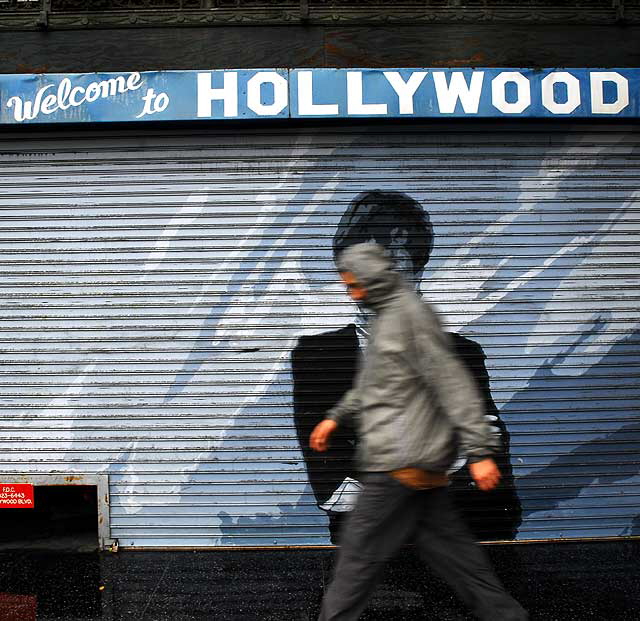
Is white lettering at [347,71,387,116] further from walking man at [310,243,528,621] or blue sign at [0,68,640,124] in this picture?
walking man at [310,243,528,621]

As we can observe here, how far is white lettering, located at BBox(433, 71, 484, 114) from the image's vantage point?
5.14 meters

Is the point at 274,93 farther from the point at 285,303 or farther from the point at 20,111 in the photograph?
the point at 20,111

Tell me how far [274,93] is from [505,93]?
1.68 meters

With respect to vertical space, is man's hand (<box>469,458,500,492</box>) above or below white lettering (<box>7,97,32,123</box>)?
below

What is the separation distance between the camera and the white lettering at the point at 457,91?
5.14 metres

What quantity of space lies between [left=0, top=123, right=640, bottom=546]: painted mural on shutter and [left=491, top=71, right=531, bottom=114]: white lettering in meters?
0.25

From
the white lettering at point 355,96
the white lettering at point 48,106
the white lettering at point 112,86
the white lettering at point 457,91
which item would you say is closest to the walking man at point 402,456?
the white lettering at point 355,96

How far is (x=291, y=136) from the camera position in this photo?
210 inches

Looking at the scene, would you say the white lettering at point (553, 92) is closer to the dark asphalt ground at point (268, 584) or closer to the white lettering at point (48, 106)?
the dark asphalt ground at point (268, 584)

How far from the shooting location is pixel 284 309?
17.5ft

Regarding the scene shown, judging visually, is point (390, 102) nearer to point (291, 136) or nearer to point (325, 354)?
point (291, 136)

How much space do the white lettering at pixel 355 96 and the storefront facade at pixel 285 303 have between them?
14 centimetres

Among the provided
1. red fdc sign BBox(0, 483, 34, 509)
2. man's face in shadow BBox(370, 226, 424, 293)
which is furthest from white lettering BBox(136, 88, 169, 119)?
red fdc sign BBox(0, 483, 34, 509)

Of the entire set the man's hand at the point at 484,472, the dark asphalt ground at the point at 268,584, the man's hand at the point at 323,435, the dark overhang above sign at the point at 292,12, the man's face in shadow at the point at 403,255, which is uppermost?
the dark overhang above sign at the point at 292,12
